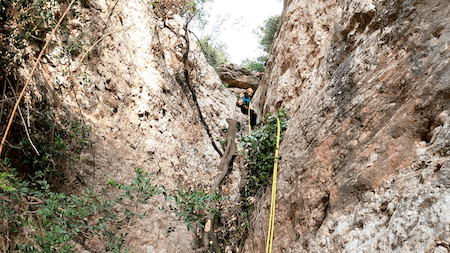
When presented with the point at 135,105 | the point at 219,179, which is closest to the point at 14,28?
the point at 135,105

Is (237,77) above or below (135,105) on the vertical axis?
above

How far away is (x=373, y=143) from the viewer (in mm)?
2498

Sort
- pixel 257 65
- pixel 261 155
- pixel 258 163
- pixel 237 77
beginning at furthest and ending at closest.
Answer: pixel 257 65 → pixel 237 77 → pixel 258 163 → pixel 261 155

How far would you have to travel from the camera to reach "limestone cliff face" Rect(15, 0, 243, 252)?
182 inches

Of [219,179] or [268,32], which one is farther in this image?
[268,32]

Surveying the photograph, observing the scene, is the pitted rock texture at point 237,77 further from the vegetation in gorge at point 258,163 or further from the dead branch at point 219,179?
the vegetation in gorge at point 258,163

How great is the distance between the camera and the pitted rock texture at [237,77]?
15.3 m

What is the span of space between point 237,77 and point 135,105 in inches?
399

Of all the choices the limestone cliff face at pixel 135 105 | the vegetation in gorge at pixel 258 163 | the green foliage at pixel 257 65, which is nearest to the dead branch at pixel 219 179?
the limestone cliff face at pixel 135 105

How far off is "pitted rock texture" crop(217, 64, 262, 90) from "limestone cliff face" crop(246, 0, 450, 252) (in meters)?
11.1

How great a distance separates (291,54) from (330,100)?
2.91 metres

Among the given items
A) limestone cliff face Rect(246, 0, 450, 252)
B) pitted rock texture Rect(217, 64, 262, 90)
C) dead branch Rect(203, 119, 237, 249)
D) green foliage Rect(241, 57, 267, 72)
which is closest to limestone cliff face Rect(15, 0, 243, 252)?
dead branch Rect(203, 119, 237, 249)

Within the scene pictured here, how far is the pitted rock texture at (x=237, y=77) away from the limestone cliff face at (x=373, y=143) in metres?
11.1

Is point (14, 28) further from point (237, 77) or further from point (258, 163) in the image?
point (237, 77)
